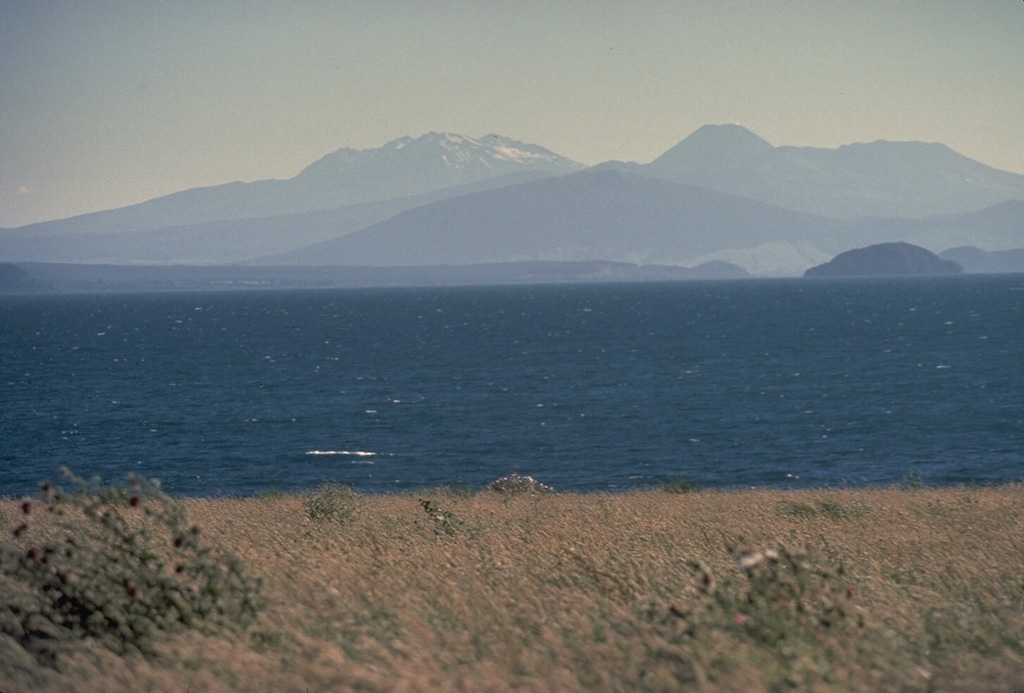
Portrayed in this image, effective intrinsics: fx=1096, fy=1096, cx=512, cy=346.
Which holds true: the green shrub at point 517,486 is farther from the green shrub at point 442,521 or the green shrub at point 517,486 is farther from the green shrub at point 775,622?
the green shrub at point 775,622

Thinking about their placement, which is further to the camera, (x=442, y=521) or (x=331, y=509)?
(x=331, y=509)

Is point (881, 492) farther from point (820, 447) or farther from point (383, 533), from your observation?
Result: point (820, 447)

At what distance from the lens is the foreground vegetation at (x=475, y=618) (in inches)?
269

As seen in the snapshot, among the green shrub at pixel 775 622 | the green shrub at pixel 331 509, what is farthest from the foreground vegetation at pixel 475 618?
the green shrub at pixel 331 509

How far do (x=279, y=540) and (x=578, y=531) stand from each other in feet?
14.3

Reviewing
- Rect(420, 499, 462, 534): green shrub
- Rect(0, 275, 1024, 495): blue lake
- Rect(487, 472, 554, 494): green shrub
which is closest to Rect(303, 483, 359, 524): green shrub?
Rect(420, 499, 462, 534): green shrub

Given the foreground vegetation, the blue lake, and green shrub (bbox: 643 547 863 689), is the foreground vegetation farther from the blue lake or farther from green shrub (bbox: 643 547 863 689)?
the blue lake

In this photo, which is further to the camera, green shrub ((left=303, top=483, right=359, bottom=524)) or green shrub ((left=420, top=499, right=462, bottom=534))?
green shrub ((left=303, top=483, right=359, bottom=524))

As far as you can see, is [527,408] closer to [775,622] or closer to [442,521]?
[442,521]

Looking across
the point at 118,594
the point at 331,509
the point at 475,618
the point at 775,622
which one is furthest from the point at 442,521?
the point at 775,622

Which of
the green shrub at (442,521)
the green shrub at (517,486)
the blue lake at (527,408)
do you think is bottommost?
the blue lake at (527,408)

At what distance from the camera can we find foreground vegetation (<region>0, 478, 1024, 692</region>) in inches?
269

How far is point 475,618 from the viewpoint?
8.76m

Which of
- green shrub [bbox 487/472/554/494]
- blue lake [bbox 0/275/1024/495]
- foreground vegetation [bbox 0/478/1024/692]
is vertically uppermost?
foreground vegetation [bbox 0/478/1024/692]
